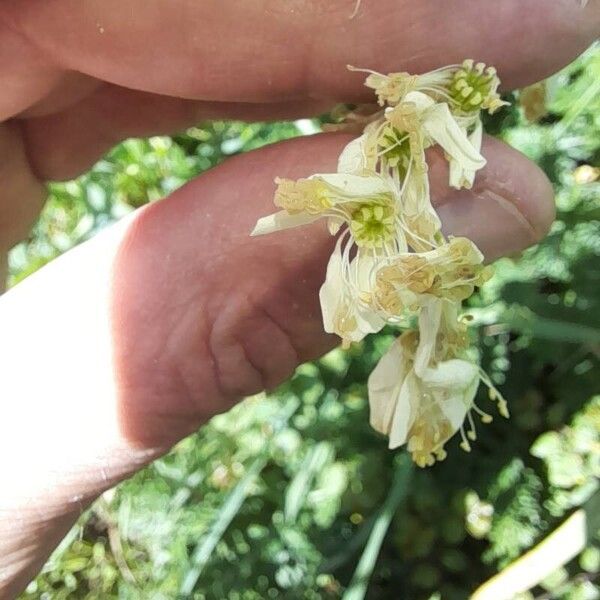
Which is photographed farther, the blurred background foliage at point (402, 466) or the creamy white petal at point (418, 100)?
the blurred background foliage at point (402, 466)

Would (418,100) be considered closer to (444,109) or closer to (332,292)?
(444,109)

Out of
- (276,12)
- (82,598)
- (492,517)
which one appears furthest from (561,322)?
(82,598)

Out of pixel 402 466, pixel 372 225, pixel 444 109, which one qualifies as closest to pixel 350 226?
pixel 372 225

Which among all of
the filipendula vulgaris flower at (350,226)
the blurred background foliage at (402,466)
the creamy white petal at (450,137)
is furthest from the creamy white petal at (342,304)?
the blurred background foliage at (402,466)

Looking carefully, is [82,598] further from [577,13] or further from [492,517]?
[577,13]

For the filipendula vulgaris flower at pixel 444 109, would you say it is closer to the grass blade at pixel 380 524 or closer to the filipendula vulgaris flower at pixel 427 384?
the filipendula vulgaris flower at pixel 427 384

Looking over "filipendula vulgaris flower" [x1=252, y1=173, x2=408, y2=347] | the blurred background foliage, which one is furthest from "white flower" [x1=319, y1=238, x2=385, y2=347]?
the blurred background foliage

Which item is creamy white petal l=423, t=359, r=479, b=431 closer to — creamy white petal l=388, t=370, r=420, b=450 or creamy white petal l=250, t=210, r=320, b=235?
creamy white petal l=388, t=370, r=420, b=450
